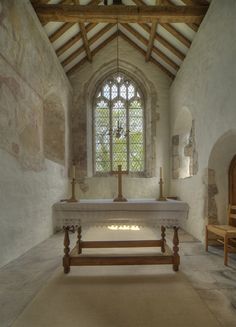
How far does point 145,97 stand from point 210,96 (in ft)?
13.4

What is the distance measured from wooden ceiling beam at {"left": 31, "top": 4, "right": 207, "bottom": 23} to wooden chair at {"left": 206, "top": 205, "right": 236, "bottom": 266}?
431cm

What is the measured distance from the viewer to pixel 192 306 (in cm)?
279

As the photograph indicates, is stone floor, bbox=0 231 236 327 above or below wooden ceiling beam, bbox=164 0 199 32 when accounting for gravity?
below

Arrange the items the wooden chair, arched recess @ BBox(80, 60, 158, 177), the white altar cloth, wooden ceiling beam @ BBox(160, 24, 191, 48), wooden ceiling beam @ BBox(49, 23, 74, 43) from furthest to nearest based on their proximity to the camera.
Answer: arched recess @ BBox(80, 60, 158, 177)
wooden ceiling beam @ BBox(160, 24, 191, 48)
wooden ceiling beam @ BBox(49, 23, 74, 43)
the wooden chair
the white altar cloth

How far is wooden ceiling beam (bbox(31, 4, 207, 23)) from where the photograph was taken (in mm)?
5758

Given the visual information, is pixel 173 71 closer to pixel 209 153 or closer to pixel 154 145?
pixel 154 145

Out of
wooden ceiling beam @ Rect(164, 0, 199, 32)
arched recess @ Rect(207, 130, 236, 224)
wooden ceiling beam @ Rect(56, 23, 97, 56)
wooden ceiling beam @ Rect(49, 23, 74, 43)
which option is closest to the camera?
arched recess @ Rect(207, 130, 236, 224)

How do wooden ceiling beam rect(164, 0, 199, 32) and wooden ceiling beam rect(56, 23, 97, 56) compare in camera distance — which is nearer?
wooden ceiling beam rect(164, 0, 199, 32)

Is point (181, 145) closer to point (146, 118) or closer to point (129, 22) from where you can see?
point (146, 118)

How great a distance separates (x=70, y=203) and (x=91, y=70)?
21.3 feet

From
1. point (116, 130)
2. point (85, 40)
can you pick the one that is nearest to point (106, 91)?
point (85, 40)

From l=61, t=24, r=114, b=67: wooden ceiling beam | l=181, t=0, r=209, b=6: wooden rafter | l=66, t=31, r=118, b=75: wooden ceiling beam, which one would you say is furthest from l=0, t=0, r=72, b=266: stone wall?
l=181, t=0, r=209, b=6: wooden rafter

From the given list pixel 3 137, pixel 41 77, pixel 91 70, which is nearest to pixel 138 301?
pixel 3 137

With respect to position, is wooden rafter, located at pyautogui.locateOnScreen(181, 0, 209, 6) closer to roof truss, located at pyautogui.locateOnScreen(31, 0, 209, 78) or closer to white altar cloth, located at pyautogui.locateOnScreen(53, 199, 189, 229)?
roof truss, located at pyautogui.locateOnScreen(31, 0, 209, 78)
